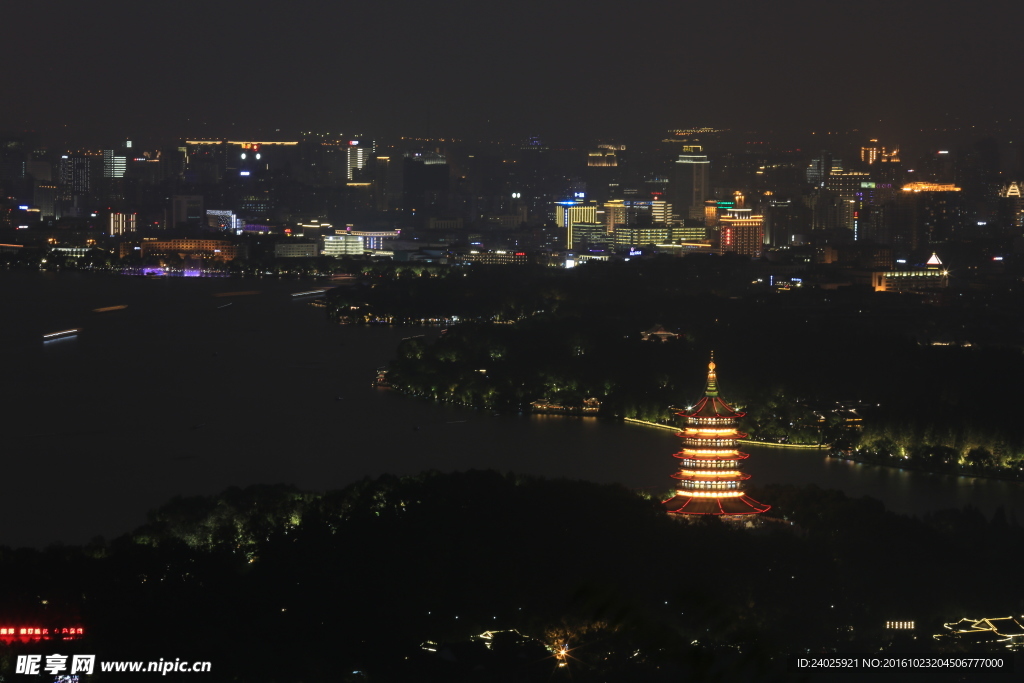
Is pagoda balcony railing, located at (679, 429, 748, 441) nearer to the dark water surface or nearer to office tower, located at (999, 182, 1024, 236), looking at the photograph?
the dark water surface

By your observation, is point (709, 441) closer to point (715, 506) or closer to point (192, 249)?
point (715, 506)

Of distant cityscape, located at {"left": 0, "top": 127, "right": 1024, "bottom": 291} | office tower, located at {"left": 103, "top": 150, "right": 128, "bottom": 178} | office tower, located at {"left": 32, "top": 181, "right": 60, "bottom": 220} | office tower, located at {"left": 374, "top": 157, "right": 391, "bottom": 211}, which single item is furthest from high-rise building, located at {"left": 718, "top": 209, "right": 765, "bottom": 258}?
office tower, located at {"left": 103, "top": 150, "right": 128, "bottom": 178}

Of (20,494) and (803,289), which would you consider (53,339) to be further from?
(803,289)

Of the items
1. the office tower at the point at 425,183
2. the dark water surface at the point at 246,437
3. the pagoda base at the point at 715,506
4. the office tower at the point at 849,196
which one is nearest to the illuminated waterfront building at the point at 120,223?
the office tower at the point at 425,183

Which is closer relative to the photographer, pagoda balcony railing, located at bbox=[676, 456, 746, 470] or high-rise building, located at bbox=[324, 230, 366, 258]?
pagoda balcony railing, located at bbox=[676, 456, 746, 470]

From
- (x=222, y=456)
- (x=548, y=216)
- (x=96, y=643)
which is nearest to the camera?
(x=96, y=643)

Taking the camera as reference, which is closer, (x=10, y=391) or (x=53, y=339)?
(x=10, y=391)

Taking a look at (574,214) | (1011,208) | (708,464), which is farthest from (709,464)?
(574,214)

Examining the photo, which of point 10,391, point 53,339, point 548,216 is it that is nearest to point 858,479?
point 10,391
